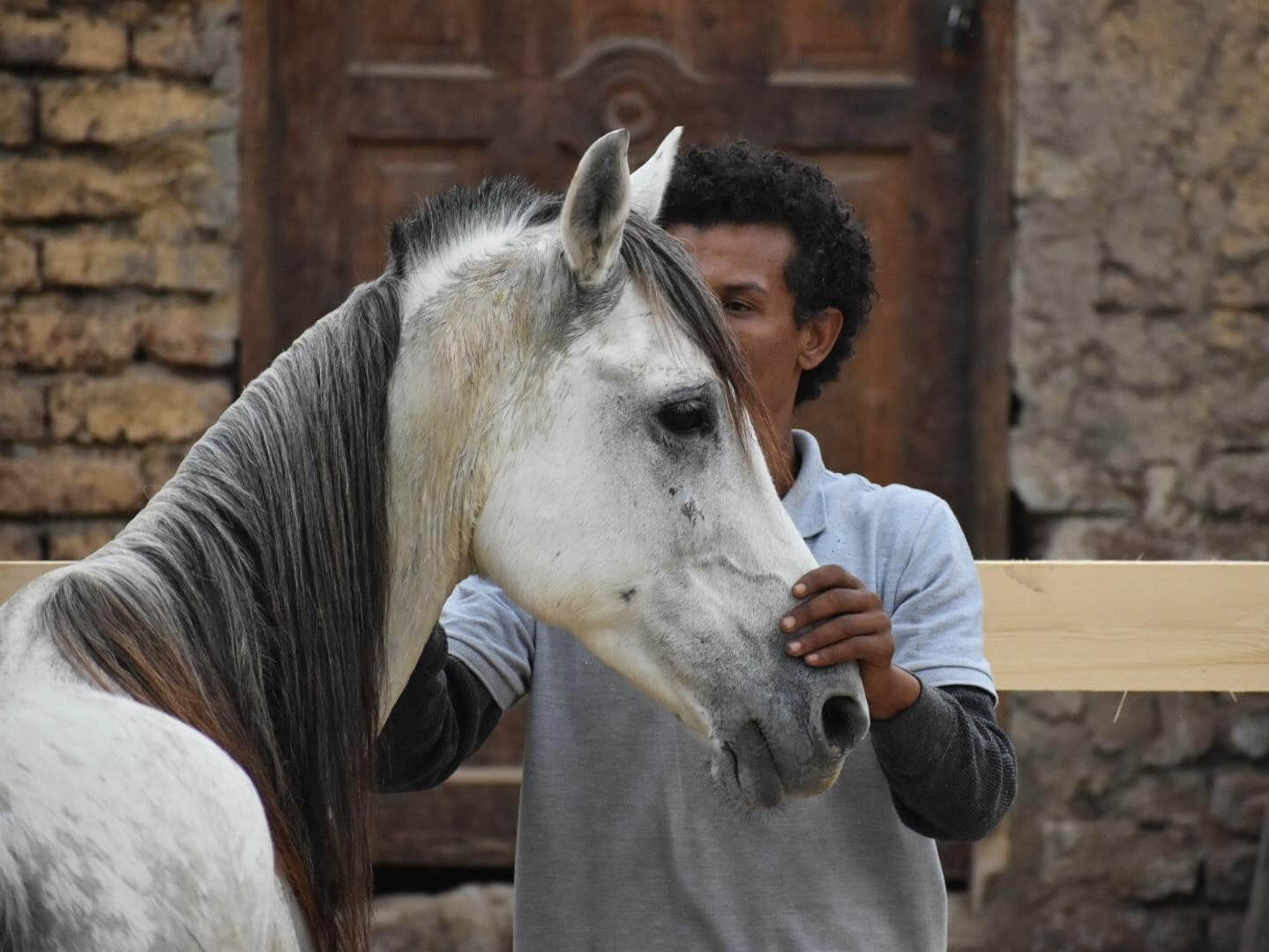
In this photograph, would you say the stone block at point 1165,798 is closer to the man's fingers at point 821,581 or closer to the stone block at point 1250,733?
the stone block at point 1250,733

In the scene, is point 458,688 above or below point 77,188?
below

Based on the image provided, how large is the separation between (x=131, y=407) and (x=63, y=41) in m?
0.85

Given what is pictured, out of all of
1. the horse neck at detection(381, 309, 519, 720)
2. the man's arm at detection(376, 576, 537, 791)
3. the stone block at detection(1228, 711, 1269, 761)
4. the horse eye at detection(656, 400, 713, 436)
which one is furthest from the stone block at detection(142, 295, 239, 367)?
the stone block at detection(1228, 711, 1269, 761)

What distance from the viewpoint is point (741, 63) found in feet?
12.1

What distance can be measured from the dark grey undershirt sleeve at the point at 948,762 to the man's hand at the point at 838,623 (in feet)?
0.32

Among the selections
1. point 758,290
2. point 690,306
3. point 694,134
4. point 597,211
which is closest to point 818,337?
point 758,290

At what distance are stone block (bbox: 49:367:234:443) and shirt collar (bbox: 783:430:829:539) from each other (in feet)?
5.90

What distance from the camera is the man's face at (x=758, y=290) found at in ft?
6.39

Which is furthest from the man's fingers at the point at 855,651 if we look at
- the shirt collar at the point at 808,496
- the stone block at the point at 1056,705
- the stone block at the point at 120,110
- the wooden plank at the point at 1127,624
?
the stone block at the point at 120,110

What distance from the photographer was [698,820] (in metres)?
1.85

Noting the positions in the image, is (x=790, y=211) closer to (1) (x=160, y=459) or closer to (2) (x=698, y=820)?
(2) (x=698, y=820)

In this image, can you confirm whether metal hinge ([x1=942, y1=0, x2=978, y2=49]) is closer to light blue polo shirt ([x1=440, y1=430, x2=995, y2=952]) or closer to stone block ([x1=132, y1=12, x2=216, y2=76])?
stone block ([x1=132, y1=12, x2=216, y2=76])

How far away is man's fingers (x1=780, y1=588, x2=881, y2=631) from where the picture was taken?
4.99 ft

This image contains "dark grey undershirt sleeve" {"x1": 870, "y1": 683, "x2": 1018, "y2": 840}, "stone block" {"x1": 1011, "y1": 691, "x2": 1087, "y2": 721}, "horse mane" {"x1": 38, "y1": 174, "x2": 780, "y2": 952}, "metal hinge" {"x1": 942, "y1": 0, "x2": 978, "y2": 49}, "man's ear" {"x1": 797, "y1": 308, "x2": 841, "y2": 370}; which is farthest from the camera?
"metal hinge" {"x1": 942, "y1": 0, "x2": 978, "y2": 49}
